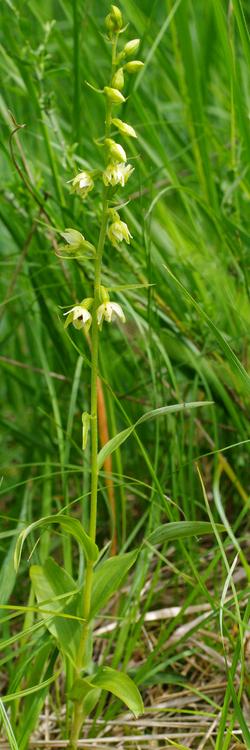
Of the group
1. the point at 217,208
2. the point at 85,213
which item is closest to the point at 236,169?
the point at 217,208

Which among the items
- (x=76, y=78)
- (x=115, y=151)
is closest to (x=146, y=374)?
(x=76, y=78)

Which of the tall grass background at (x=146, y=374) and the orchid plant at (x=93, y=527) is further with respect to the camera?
the tall grass background at (x=146, y=374)

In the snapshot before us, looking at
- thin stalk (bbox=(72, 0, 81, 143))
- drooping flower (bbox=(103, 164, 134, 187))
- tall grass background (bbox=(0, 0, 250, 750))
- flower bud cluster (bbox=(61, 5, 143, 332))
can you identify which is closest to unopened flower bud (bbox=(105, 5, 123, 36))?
flower bud cluster (bbox=(61, 5, 143, 332))

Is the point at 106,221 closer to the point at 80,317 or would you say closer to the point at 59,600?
the point at 80,317

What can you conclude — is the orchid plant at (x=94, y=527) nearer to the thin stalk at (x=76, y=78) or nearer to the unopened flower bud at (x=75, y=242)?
the unopened flower bud at (x=75, y=242)

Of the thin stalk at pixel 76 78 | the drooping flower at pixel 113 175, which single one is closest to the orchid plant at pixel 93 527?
the drooping flower at pixel 113 175

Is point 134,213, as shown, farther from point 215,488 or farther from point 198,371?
point 215,488
